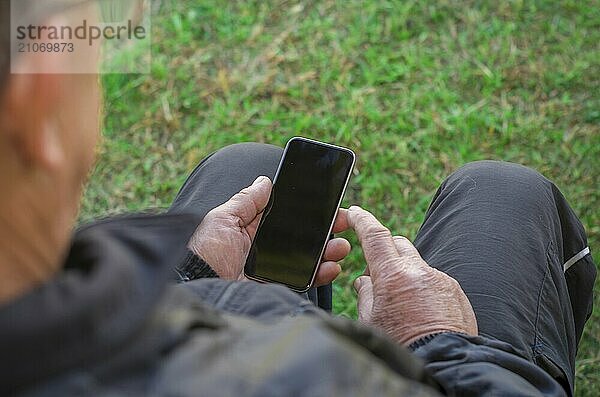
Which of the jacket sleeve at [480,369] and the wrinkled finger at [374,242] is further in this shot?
the wrinkled finger at [374,242]

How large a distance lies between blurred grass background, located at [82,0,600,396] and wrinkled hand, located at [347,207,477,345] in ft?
2.25

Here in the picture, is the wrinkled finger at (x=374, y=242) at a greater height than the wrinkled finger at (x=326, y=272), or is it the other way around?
the wrinkled finger at (x=374, y=242)

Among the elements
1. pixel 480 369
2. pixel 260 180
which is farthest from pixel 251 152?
pixel 480 369

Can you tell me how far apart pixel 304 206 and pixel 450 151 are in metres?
0.76

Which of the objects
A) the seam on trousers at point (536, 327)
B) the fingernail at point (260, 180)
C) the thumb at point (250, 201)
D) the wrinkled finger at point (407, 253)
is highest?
the fingernail at point (260, 180)

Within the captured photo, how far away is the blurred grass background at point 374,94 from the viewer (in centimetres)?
199

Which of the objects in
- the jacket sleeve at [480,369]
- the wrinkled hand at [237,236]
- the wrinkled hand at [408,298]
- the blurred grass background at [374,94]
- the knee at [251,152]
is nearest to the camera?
the jacket sleeve at [480,369]

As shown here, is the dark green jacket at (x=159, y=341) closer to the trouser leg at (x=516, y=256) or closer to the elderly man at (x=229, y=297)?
the elderly man at (x=229, y=297)

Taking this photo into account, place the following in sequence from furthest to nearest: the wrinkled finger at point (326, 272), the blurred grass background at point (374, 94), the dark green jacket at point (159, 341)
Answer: the blurred grass background at point (374, 94), the wrinkled finger at point (326, 272), the dark green jacket at point (159, 341)

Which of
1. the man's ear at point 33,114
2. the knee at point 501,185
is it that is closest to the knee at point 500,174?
the knee at point 501,185

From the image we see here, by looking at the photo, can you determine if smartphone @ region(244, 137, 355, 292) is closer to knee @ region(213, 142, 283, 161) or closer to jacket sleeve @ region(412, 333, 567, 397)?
knee @ region(213, 142, 283, 161)

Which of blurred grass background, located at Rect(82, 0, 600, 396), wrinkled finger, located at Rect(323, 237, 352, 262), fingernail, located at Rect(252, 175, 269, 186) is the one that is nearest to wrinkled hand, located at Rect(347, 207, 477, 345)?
wrinkled finger, located at Rect(323, 237, 352, 262)

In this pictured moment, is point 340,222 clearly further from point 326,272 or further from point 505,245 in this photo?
point 505,245

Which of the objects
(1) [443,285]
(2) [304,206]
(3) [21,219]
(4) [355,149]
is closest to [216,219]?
(2) [304,206]
